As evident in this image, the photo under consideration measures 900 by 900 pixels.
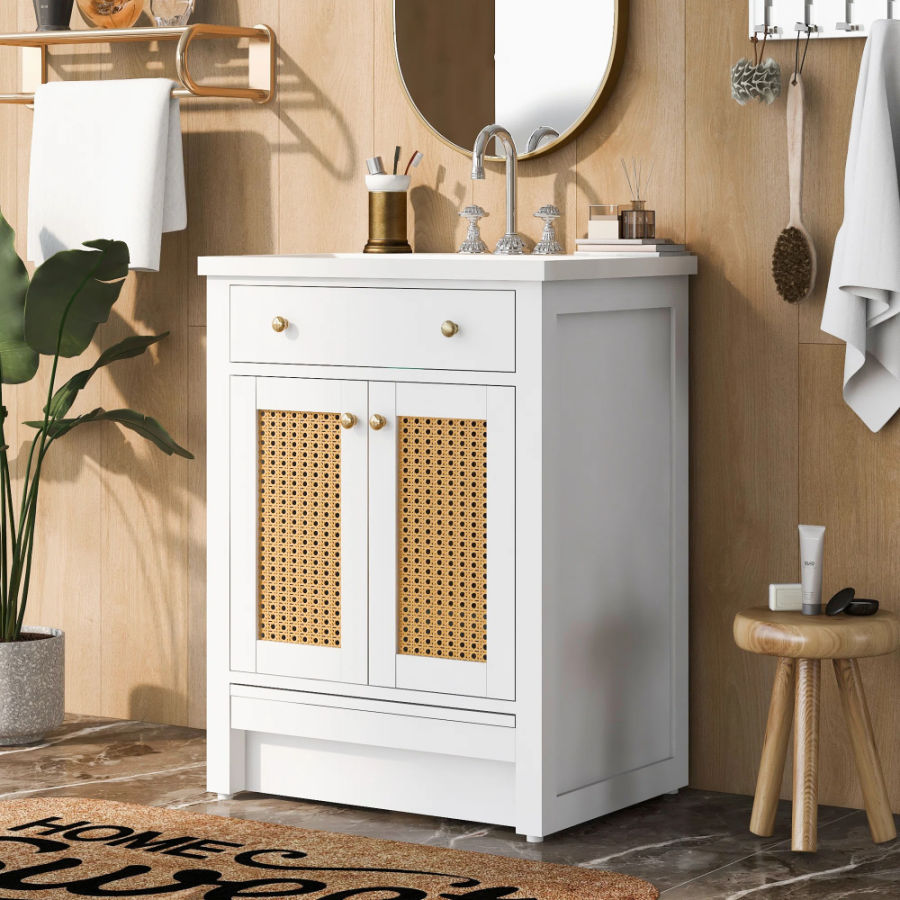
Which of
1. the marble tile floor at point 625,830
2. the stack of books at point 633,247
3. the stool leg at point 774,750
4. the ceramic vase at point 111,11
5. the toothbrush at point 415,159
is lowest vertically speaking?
the marble tile floor at point 625,830

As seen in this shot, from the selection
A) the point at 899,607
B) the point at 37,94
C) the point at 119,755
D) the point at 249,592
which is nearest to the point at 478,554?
the point at 249,592

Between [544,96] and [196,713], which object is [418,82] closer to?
[544,96]

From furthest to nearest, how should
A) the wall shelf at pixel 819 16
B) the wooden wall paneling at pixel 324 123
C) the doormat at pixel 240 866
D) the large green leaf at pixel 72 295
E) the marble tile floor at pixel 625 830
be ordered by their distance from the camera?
the wooden wall paneling at pixel 324 123 < the large green leaf at pixel 72 295 < the wall shelf at pixel 819 16 < the marble tile floor at pixel 625 830 < the doormat at pixel 240 866

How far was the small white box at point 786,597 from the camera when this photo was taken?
8.31ft

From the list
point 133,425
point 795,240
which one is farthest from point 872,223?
point 133,425

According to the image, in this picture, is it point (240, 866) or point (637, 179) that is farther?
point (637, 179)

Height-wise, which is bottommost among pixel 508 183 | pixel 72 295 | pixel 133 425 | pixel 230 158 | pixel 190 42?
pixel 133 425

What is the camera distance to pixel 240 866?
238cm

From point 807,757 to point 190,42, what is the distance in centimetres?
181

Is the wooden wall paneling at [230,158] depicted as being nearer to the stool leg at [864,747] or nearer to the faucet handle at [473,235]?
the faucet handle at [473,235]

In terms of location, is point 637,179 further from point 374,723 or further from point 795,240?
point 374,723

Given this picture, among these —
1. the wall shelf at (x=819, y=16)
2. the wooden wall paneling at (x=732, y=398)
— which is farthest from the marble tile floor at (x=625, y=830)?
the wall shelf at (x=819, y=16)

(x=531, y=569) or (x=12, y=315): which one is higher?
(x=12, y=315)

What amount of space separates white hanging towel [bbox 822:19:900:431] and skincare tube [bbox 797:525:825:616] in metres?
0.28
